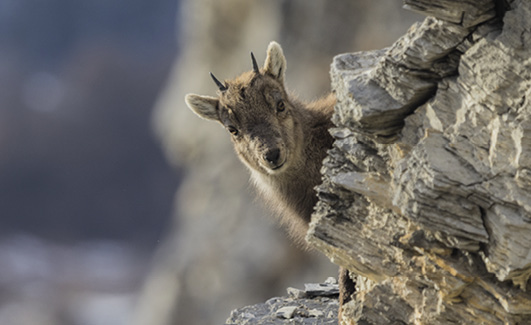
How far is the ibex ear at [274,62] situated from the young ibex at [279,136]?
0.5 inches

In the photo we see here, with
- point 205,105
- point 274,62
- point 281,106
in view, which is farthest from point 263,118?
point 205,105

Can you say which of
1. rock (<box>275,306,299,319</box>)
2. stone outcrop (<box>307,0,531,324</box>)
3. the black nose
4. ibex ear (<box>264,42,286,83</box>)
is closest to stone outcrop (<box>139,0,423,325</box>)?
ibex ear (<box>264,42,286,83</box>)

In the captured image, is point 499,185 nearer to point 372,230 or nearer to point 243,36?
point 372,230

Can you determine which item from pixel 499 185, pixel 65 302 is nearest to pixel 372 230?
pixel 499 185

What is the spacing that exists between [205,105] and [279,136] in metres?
1.34

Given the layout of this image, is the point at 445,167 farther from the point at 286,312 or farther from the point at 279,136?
the point at 286,312

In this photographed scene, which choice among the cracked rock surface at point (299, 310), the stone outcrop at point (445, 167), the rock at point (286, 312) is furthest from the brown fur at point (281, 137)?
the stone outcrop at point (445, 167)

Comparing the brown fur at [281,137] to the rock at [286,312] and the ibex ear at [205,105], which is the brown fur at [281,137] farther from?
the rock at [286,312]

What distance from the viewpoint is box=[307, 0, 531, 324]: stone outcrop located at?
407 cm

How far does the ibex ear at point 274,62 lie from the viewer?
321 inches

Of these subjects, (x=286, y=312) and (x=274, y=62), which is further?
(x=274, y=62)

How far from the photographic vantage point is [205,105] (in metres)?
8.34

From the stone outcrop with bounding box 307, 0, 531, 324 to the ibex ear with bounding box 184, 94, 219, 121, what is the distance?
3.13m

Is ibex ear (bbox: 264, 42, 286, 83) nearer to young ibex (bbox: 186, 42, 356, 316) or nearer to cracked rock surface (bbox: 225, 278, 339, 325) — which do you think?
young ibex (bbox: 186, 42, 356, 316)
